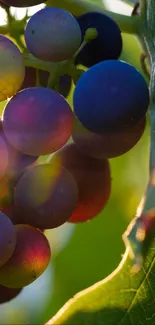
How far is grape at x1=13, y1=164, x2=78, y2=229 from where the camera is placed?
3.98 ft

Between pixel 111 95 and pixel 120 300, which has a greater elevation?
pixel 111 95

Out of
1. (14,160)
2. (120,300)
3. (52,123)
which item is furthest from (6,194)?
(120,300)

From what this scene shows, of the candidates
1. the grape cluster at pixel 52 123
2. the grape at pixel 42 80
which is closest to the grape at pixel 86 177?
the grape cluster at pixel 52 123

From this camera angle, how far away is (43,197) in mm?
1229

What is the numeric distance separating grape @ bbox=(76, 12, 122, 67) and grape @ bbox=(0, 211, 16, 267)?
31 cm

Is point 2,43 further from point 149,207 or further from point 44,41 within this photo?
point 149,207

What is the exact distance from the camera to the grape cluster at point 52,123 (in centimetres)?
114

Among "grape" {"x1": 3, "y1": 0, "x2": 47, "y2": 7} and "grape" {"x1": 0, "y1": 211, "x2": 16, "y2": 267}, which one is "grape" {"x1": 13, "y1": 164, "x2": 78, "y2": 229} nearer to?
"grape" {"x1": 0, "y1": 211, "x2": 16, "y2": 267}

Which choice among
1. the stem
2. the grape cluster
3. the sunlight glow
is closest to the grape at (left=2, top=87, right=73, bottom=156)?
the grape cluster

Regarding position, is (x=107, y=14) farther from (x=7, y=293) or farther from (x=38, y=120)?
(x=7, y=293)

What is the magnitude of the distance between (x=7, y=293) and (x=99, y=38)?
451mm

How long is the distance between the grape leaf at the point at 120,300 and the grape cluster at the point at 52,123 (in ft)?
0.36

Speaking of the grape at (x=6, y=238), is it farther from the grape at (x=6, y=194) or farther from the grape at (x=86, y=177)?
the grape at (x=86, y=177)

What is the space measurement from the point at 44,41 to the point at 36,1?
0.28 ft
